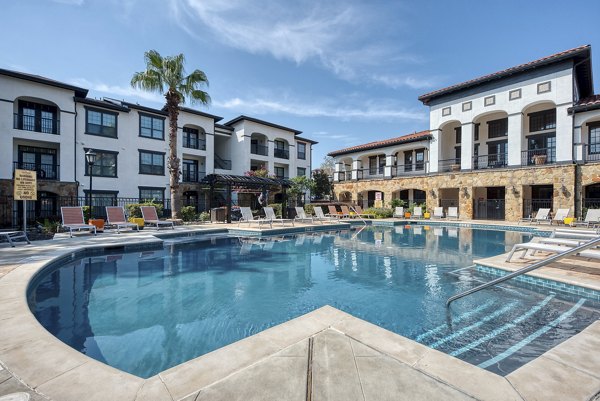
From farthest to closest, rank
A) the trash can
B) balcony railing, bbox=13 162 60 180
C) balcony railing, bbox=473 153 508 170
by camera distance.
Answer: balcony railing, bbox=473 153 508 170, balcony railing, bbox=13 162 60 180, the trash can

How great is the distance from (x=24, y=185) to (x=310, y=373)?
11779 millimetres

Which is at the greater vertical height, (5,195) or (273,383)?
(5,195)

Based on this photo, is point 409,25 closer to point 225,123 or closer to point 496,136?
point 496,136

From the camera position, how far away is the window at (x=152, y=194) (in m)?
21.3

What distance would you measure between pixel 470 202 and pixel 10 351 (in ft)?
77.1

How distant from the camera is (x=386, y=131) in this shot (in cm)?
3067

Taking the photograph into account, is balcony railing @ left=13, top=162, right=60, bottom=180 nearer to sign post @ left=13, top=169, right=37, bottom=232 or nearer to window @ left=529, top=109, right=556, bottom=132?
sign post @ left=13, top=169, right=37, bottom=232

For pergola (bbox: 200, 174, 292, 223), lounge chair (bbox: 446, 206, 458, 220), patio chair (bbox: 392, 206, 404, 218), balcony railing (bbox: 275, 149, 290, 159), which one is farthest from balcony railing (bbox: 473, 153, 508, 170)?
balcony railing (bbox: 275, 149, 290, 159)

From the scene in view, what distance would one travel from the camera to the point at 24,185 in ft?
30.1

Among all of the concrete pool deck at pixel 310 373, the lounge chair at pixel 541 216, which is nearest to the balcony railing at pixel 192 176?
the concrete pool deck at pixel 310 373

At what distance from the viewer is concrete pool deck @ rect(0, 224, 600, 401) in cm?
181

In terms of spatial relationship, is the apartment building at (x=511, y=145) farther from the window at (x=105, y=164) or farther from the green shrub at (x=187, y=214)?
the window at (x=105, y=164)

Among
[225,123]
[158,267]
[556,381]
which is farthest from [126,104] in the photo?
[556,381]

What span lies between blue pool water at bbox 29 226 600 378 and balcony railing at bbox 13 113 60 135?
51.0 ft
